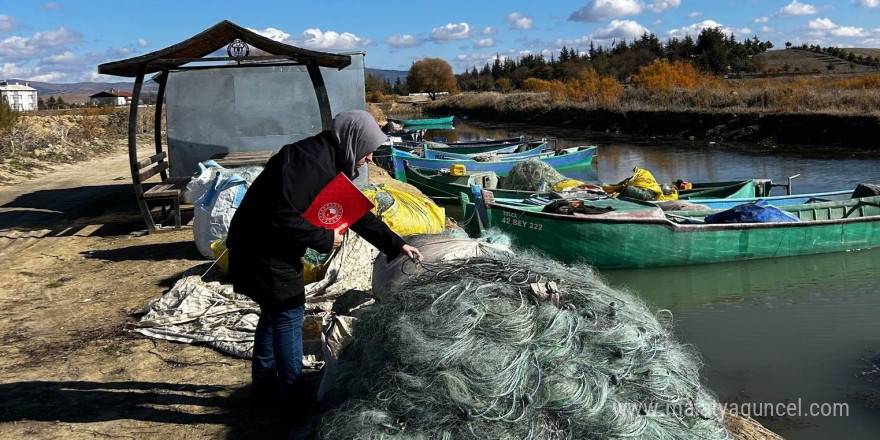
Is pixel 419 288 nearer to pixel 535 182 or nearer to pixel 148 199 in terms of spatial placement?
pixel 148 199

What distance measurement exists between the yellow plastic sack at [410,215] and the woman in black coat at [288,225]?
3259 millimetres

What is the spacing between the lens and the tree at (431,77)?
97.4 metres

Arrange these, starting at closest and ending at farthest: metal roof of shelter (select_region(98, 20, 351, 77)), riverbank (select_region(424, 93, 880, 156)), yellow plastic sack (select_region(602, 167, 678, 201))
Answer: metal roof of shelter (select_region(98, 20, 351, 77)) < yellow plastic sack (select_region(602, 167, 678, 201)) < riverbank (select_region(424, 93, 880, 156))

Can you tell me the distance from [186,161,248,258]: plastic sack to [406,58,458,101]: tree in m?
87.5

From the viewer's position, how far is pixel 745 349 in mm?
7453

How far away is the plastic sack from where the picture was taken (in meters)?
7.74

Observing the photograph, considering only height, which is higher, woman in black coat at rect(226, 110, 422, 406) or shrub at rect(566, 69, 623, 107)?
shrub at rect(566, 69, 623, 107)

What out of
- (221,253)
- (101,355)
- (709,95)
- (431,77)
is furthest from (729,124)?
(431,77)

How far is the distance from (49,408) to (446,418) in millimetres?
2600

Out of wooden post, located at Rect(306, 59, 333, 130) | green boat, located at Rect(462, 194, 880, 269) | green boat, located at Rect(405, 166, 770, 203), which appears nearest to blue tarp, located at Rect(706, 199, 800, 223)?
green boat, located at Rect(462, 194, 880, 269)

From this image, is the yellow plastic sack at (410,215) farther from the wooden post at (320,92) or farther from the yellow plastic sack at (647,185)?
the yellow plastic sack at (647,185)

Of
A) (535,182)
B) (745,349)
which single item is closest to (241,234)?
(745,349)

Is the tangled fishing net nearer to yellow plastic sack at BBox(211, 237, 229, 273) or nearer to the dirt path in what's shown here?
the dirt path

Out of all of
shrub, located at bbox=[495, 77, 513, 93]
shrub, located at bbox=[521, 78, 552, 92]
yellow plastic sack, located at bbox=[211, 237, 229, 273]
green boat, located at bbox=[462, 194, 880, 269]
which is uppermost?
shrub, located at bbox=[495, 77, 513, 93]
